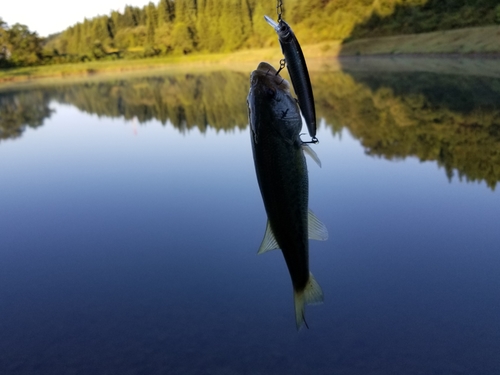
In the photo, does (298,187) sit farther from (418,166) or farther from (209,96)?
(209,96)

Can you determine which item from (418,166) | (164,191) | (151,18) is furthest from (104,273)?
(151,18)

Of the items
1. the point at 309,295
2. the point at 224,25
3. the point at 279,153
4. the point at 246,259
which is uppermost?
the point at 224,25

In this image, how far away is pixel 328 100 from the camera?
17.7 meters

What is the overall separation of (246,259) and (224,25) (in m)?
51.5

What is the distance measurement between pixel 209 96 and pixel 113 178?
43.2 feet

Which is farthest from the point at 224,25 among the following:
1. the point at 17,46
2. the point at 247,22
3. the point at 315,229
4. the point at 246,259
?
the point at 315,229

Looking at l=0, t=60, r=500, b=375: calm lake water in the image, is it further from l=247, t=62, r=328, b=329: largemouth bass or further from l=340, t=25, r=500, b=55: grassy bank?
l=340, t=25, r=500, b=55: grassy bank

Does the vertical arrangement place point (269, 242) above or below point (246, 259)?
above

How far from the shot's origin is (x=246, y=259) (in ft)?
21.1

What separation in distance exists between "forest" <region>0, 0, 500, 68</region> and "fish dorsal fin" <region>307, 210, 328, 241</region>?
98.3 ft

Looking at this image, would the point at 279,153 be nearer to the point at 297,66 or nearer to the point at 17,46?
the point at 297,66

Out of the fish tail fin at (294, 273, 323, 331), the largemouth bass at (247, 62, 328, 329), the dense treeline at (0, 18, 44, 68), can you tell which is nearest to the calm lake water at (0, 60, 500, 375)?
the fish tail fin at (294, 273, 323, 331)

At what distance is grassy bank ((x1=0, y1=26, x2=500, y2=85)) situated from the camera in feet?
91.0

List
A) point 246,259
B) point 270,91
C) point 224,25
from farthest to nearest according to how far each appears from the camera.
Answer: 1. point 224,25
2. point 246,259
3. point 270,91
